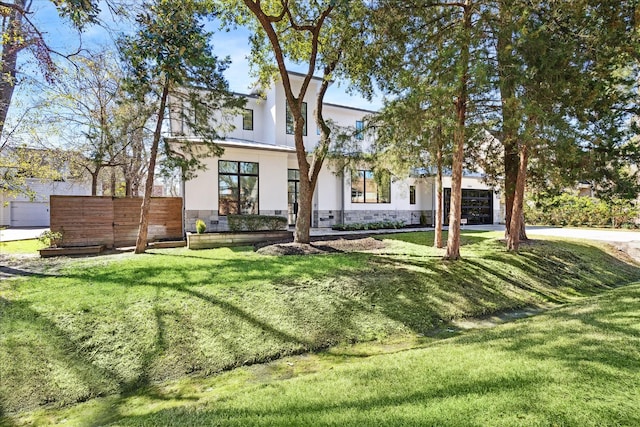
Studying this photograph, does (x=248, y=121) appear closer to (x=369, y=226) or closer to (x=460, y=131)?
(x=369, y=226)

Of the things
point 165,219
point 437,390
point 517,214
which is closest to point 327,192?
point 165,219

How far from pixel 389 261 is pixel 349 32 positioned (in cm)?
642

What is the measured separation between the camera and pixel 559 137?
7.80m

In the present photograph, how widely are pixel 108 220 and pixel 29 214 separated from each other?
18107 mm

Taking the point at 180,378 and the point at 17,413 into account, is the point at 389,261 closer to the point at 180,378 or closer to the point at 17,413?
the point at 180,378

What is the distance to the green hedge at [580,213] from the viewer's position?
21.7 m

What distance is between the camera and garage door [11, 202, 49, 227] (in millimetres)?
24406

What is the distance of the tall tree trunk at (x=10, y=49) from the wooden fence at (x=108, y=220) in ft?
13.2

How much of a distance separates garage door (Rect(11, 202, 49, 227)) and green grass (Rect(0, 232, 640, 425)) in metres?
21.7

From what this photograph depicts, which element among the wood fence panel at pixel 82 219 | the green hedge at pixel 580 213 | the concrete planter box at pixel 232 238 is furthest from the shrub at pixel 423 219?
the wood fence panel at pixel 82 219

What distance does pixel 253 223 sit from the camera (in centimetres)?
1380

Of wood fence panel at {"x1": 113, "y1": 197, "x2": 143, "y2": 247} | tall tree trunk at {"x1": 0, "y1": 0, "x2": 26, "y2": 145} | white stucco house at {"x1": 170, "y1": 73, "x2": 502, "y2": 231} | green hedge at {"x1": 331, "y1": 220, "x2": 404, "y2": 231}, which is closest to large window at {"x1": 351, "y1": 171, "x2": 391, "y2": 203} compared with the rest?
white stucco house at {"x1": 170, "y1": 73, "x2": 502, "y2": 231}

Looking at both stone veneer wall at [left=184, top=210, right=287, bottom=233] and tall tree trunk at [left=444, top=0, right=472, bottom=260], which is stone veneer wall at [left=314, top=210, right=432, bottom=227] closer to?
stone veneer wall at [left=184, top=210, right=287, bottom=233]

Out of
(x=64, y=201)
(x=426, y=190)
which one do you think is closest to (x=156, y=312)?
(x=64, y=201)
